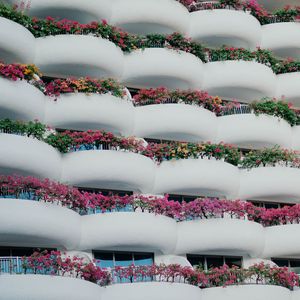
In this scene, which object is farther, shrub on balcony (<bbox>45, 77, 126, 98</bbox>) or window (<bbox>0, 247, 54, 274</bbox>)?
shrub on balcony (<bbox>45, 77, 126, 98</bbox>)

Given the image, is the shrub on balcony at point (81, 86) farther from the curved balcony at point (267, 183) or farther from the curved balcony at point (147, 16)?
the curved balcony at point (267, 183)

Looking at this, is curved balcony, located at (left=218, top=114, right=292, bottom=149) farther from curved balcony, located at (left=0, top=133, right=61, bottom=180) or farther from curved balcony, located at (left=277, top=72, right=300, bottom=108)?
curved balcony, located at (left=0, top=133, right=61, bottom=180)

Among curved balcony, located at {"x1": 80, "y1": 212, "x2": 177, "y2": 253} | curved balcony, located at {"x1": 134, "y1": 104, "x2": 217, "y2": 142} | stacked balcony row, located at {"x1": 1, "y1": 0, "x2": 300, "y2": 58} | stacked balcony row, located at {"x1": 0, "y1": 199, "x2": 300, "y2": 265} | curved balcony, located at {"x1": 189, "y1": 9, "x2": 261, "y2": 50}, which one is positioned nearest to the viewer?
stacked balcony row, located at {"x1": 0, "y1": 199, "x2": 300, "y2": 265}

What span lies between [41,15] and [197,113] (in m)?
7.41

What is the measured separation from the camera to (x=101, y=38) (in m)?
34.3

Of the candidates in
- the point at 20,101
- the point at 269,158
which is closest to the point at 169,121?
the point at 269,158

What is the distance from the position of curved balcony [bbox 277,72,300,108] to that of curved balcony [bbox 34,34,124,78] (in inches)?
314

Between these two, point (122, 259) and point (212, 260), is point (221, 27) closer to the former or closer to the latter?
point (212, 260)

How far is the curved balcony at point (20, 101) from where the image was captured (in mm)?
30156

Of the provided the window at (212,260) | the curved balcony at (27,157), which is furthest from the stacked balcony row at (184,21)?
the window at (212,260)

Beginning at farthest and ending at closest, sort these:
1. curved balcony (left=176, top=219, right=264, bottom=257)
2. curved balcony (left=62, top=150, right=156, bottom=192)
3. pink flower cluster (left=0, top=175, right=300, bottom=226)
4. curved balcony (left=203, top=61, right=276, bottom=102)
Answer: curved balcony (left=203, top=61, right=276, bottom=102) → curved balcony (left=176, top=219, right=264, bottom=257) → curved balcony (left=62, top=150, right=156, bottom=192) → pink flower cluster (left=0, top=175, right=300, bottom=226)

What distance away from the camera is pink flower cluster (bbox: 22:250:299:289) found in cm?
2661

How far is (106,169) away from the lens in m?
30.9

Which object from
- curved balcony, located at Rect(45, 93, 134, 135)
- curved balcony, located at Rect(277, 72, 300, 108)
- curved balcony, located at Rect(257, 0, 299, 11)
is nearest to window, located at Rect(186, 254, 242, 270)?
curved balcony, located at Rect(45, 93, 134, 135)
